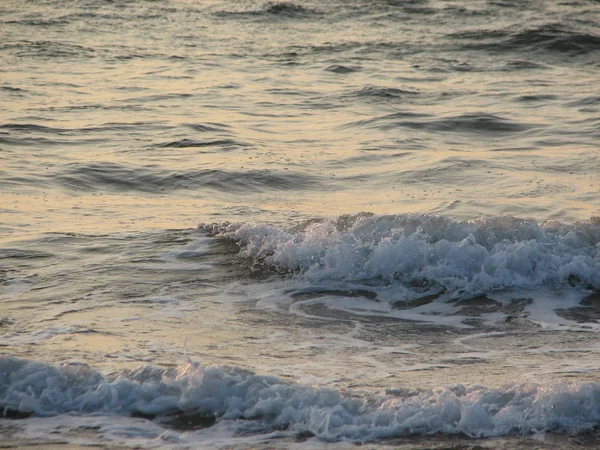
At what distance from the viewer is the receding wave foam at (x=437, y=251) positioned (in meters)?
7.84

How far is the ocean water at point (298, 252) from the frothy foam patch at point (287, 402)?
1cm

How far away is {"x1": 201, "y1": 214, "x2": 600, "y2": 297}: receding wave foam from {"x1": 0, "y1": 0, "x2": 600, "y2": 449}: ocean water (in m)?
0.02

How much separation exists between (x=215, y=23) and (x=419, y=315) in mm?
16501

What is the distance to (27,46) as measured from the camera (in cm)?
1911

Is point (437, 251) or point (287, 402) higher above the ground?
point (287, 402)

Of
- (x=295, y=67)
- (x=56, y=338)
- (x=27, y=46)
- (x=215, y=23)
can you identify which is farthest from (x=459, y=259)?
(x=215, y=23)

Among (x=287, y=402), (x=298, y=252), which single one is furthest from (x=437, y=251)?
(x=287, y=402)

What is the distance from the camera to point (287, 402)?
5113 millimetres

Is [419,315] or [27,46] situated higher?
[27,46]

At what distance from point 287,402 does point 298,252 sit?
3125mm

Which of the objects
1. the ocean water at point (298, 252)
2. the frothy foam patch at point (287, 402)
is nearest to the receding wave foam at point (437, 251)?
the ocean water at point (298, 252)

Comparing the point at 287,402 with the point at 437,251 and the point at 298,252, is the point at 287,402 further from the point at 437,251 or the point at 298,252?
the point at 437,251

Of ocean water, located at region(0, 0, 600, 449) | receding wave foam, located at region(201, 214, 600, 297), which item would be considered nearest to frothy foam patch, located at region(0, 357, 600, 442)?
ocean water, located at region(0, 0, 600, 449)

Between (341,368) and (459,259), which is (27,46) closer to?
(459,259)
